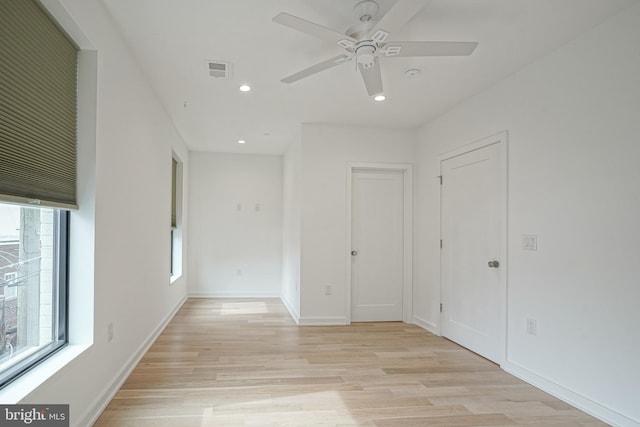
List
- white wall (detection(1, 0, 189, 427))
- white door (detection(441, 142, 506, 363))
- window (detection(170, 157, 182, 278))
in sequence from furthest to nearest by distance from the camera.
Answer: window (detection(170, 157, 182, 278)), white door (detection(441, 142, 506, 363)), white wall (detection(1, 0, 189, 427))

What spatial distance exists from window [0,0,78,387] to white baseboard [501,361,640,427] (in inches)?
130

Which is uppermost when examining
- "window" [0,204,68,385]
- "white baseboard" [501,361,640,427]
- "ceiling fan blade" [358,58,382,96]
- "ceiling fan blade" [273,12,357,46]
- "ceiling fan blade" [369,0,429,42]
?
"ceiling fan blade" [369,0,429,42]

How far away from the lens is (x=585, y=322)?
253 cm

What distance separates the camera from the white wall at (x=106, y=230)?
204cm

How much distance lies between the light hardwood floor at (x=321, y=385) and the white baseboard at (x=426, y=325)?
0.60 feet

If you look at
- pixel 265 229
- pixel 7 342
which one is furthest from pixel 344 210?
pixel 7 342

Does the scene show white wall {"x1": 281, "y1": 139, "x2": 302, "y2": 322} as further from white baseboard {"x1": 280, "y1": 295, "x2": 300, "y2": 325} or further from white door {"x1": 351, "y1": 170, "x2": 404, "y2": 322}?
white door {"x1": 351, "y1": 170, "x2": 404, "y2": 322}

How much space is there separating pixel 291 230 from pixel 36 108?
400cm

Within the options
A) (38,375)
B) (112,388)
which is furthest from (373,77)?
(112,388)

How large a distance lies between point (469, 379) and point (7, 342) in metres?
3.08

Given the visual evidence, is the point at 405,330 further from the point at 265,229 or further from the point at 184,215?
the point at 184,215

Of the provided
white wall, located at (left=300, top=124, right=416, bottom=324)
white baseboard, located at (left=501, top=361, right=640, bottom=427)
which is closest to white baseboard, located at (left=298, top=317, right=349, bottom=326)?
white wall, located at (left=300, top=124, right=416, bottom=324)

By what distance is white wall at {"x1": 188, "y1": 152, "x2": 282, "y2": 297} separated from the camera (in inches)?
257

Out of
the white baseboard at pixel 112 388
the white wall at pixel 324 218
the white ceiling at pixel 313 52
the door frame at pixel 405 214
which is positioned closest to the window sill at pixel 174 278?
the white baseboard at pixel 112 388
